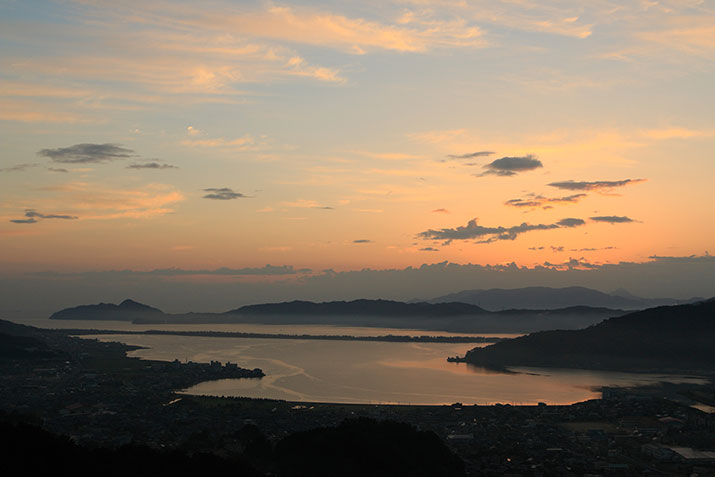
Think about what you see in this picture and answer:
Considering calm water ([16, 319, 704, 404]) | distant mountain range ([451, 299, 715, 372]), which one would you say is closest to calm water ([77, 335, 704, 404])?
calm water ([16, 319, 704, 404])

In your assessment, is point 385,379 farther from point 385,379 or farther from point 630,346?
point 630,346

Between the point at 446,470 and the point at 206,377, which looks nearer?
the point at 446,470

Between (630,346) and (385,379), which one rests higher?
A: (630,346)

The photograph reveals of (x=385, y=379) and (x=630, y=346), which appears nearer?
(x=385, y=379)

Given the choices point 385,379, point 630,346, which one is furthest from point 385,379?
point 630,346

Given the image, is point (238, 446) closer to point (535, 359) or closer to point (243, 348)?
point (535, 359)

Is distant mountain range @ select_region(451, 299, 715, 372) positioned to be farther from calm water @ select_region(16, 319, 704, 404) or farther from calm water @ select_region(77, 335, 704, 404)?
calm water @ select_region(77, 335, 704, 404)

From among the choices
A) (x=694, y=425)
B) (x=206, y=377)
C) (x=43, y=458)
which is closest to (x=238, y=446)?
(x=43, y=458)

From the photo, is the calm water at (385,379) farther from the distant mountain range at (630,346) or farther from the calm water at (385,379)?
the distant mountain range at (630,346)
